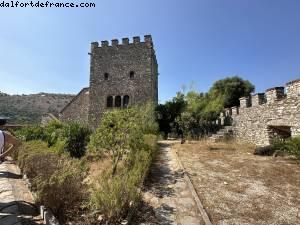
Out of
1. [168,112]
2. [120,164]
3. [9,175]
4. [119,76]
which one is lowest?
[9,175]

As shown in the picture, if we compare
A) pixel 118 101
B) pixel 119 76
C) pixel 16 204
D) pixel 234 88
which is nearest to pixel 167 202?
pixel 16 204

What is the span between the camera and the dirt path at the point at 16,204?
3475mm

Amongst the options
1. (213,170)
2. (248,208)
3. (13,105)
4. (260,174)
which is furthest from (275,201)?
(13,105)

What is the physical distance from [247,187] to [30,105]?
4718 centimetres

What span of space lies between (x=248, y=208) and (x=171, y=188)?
5.40ft

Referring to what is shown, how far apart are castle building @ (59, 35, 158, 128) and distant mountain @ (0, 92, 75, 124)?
2199 cm

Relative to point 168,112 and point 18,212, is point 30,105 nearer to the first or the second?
point 168,112

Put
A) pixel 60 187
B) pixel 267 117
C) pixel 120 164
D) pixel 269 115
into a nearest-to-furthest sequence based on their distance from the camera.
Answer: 1. pixel 60 187
2. pixel 120 164
3. pixel 269 115
4. pixel 267 117

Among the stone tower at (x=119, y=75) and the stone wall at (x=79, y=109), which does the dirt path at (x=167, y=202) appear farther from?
the stone wall at (x=79, y=109)

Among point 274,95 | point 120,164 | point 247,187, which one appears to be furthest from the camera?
point 274,95

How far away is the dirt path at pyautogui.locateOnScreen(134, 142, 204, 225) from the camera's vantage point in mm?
3877

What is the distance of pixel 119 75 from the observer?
2017 cm

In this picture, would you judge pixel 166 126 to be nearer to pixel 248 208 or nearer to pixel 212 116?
pixel 212 116

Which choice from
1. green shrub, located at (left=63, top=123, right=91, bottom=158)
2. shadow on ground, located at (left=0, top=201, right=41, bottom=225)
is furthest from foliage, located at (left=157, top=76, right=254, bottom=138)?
shadow on ground, located at (left=0, top=201, right=41, bottom=225)
